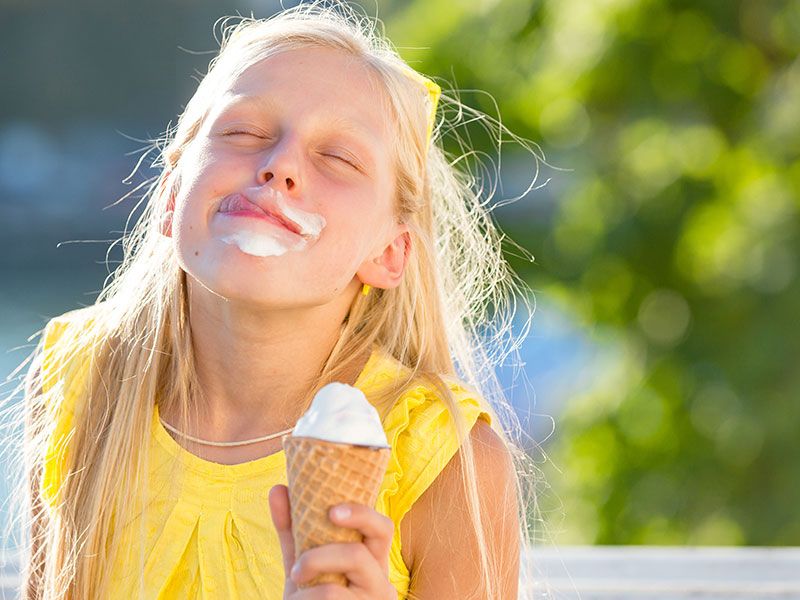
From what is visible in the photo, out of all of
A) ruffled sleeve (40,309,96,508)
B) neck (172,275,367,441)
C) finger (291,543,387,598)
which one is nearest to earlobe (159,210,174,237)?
neck (172,275,367,441)

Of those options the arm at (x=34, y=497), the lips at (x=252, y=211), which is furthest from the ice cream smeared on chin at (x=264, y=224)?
the arm at (x=34, y=497)

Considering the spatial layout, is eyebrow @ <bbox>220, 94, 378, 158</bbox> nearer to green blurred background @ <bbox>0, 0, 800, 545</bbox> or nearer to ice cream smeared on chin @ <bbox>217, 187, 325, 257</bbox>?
ice cream smeared on chin @ <bbox>217, 187, 325, 257</bbox>

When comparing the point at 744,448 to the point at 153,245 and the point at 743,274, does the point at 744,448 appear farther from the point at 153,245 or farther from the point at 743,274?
the point at 153,245

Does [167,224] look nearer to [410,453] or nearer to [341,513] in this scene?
[410,453]

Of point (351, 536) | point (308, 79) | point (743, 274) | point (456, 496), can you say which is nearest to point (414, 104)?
point (308, 79)

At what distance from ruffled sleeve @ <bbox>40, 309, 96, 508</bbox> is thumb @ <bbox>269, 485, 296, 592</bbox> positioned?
2.73 feet

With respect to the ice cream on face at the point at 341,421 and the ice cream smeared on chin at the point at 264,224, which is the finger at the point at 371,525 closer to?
the ice cream on face at the point at 341,421

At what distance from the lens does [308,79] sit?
1993 millimetres

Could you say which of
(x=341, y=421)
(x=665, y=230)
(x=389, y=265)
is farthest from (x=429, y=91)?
(x=665, y=230)

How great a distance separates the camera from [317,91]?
77.9 inches

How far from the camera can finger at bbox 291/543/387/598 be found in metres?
1.41

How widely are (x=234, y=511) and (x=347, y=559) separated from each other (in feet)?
2.03

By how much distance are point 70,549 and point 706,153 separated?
2.56m

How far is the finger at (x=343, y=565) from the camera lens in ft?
4.63
